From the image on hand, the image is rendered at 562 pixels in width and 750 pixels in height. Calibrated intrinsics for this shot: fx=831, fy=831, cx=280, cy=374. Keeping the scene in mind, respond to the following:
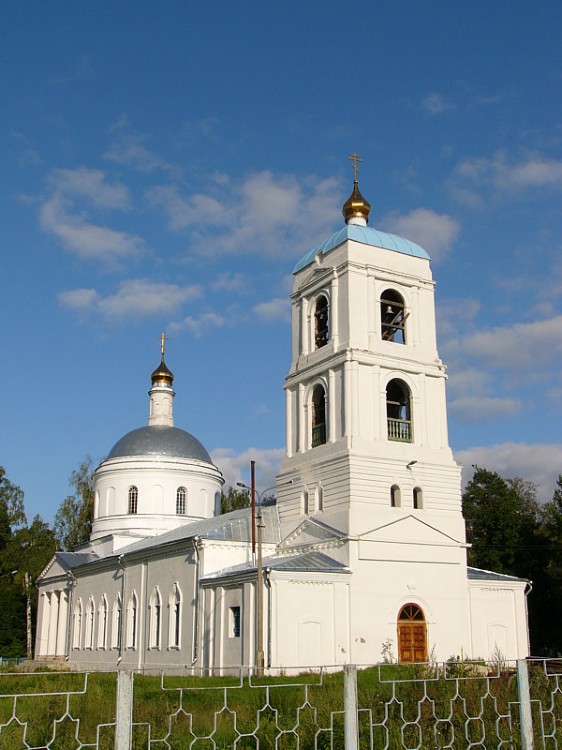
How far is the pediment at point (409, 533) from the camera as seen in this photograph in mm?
23703

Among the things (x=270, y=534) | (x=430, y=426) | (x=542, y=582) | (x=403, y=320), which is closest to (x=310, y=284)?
(x=403, y=320)

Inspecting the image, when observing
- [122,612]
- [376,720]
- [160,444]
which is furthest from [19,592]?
[376,720]

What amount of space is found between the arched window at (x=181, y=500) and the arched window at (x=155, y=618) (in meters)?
9.85

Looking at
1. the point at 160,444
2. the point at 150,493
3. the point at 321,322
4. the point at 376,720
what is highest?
the point at 321,322

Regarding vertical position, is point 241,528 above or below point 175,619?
above

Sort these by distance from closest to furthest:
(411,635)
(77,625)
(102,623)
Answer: (411,635)
(102,623)
(77,625)

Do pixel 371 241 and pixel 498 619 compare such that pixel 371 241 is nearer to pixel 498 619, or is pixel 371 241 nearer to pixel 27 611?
pixel 498 619

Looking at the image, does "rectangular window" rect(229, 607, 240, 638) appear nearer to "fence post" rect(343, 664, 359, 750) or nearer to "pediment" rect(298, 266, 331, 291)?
"pediment" rect(298, 266, 331, 291)

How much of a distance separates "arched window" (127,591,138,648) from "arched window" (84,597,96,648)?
4009mm

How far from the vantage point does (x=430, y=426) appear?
26484 millimetres

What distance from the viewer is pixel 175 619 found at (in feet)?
88.4

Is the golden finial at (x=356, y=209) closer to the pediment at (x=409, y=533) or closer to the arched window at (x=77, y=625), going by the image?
the pediment at (x=409, y=533)

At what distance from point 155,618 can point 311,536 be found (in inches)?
275

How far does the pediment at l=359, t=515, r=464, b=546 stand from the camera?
2370 centimetres
